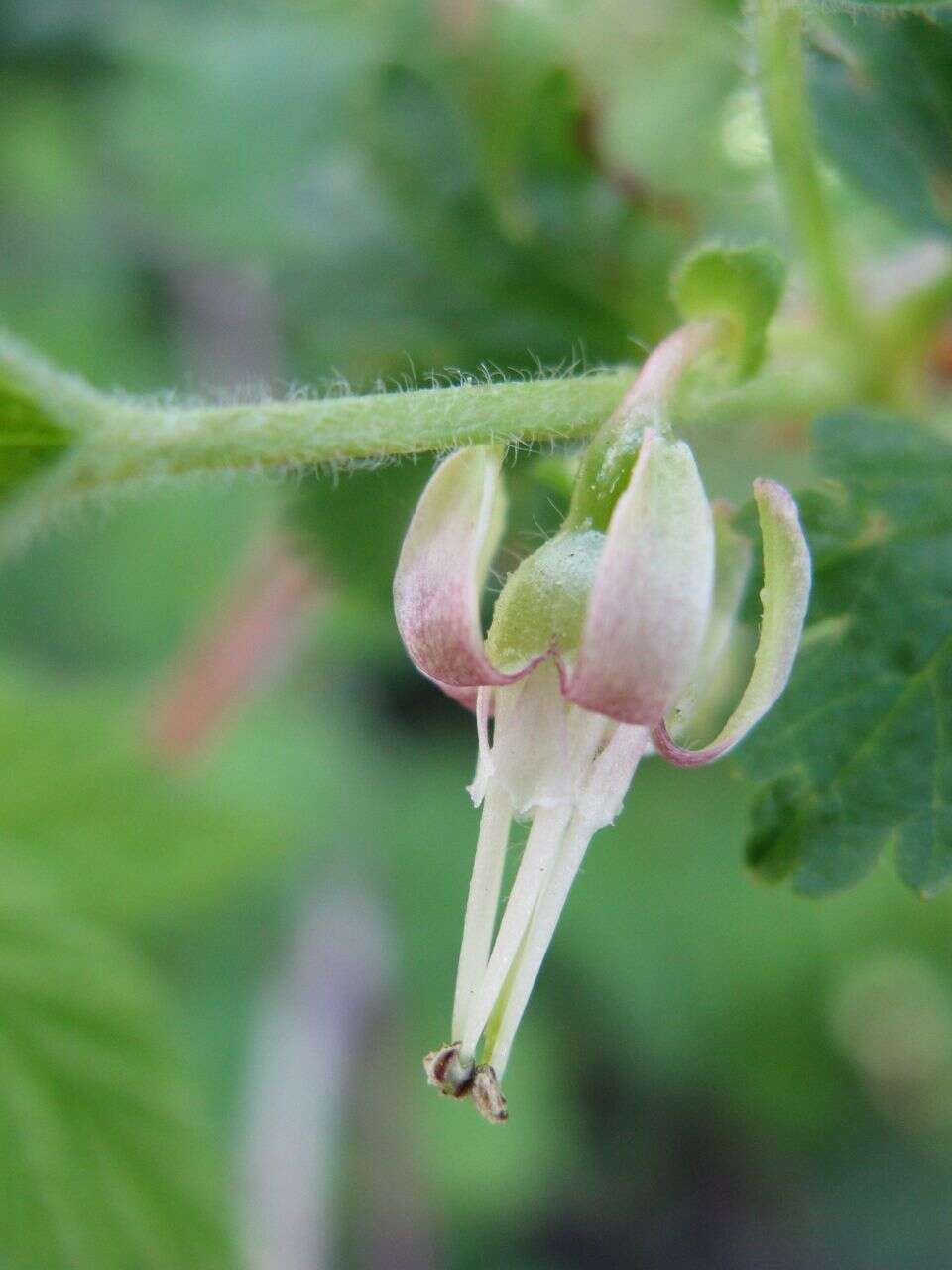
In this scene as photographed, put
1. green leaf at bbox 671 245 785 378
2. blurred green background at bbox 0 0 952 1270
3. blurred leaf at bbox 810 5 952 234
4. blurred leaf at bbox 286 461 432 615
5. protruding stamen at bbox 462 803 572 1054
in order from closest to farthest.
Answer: protruding stamen at bbox 462 803 572 1054 < green leaf at bbox 671 245 785 378 < blurred leaf at bbox 810 5 952 234 < blurred leaf at bbox 286 461 432 615 < blurred green background at bbox 0 0 952 1270

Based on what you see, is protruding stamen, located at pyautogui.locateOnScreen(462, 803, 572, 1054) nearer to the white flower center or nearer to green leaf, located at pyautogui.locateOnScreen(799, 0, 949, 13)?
the white flower center

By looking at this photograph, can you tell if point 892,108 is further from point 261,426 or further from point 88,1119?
point 88,1119

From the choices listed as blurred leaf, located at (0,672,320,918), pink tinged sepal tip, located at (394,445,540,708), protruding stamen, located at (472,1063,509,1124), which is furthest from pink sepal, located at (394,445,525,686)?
blurred leaf, located at (0,672,320,918)

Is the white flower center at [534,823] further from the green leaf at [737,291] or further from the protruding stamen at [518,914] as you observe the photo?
the green leaf at [737,291]

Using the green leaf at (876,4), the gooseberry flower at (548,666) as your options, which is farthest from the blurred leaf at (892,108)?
the gooseberry flower at (548,666)

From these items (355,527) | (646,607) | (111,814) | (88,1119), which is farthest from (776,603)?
(111,814)

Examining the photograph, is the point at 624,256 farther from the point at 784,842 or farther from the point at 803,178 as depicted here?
the point at 784,842
